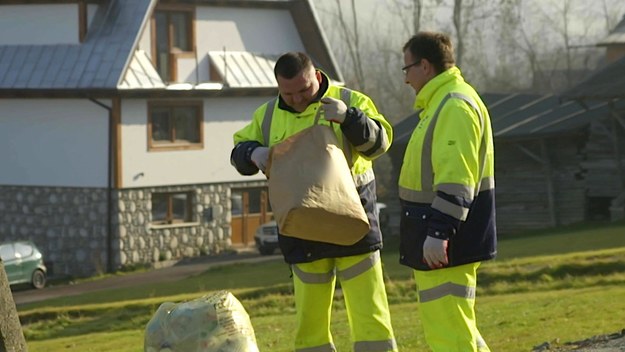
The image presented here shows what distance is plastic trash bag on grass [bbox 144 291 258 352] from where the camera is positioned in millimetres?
8336

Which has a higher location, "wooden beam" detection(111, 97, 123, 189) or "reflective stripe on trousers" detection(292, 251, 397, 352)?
"wooden beam" detection(111, 97, 123, 189)

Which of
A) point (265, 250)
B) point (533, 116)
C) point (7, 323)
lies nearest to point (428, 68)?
A: point (7, 323)

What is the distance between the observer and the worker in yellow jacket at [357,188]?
847 centimetres

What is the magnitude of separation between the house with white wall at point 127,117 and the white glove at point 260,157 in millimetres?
33661

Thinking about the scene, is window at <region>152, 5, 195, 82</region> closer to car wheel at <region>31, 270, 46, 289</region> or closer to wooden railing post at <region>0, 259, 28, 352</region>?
car wheel at <region>31, 270, 46, 289</region>

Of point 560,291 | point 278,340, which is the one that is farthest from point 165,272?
point 278,340

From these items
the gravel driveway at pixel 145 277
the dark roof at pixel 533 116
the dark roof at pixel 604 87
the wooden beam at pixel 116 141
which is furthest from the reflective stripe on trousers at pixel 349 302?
the dark roof at pixel 533 116

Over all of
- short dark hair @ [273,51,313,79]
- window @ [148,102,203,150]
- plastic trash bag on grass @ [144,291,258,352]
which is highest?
window @ [148,102,203,150]

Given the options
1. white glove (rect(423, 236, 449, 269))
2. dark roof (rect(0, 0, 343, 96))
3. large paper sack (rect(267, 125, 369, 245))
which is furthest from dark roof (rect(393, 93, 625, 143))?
white glove (rect(423, 236, 449, 269))

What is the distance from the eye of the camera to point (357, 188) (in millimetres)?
8773

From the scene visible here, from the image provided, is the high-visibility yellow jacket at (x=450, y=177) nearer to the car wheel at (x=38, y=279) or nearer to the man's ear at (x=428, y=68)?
the man's ear at (x=428, y=68)

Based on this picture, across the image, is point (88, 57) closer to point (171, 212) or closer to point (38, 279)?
point (171, 212)

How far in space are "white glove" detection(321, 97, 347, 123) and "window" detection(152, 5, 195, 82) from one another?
3604 cm

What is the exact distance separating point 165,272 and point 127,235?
2.18 meters
